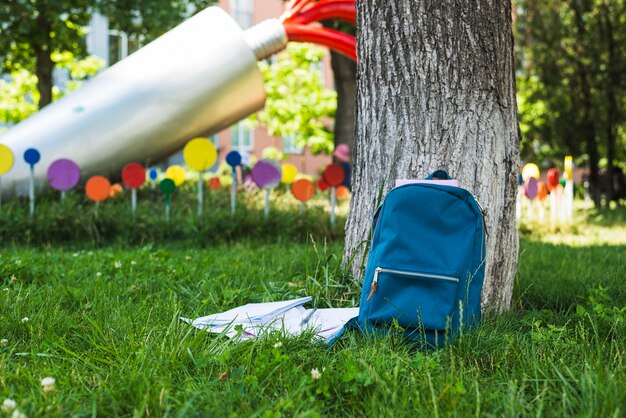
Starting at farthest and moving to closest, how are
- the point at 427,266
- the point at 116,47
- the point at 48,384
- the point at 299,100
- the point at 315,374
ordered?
the point at 116,47, the point at 299,100, the point at 427,266, the point at 315,374, the point at 48,384

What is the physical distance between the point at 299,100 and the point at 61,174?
54.2 feet

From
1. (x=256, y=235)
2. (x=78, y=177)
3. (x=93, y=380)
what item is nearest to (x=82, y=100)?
(x=78, y=177)

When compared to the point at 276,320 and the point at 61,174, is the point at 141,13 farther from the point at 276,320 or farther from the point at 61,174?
the point at 276,320

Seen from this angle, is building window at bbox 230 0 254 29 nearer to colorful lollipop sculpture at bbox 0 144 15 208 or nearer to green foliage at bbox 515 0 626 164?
green foliage at bbox 515 0 626 164

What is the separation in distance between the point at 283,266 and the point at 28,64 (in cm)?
962

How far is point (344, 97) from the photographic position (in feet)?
34.9

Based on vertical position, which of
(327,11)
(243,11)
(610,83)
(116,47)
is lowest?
(327,11)

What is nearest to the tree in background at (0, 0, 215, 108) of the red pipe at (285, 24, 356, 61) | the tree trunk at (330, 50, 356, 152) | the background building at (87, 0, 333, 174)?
the tree trunk at (330, 50, 356, 152)

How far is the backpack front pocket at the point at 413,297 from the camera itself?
7.59 feet

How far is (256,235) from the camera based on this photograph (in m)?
5.96

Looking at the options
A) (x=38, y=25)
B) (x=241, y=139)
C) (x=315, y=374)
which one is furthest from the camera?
(x=241, y=139)

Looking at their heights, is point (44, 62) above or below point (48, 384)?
above

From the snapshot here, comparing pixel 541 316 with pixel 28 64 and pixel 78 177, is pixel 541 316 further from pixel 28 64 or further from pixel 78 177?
pixel 28 64

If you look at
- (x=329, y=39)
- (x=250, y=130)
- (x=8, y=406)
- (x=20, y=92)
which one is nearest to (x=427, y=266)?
(x=8, y=406)
